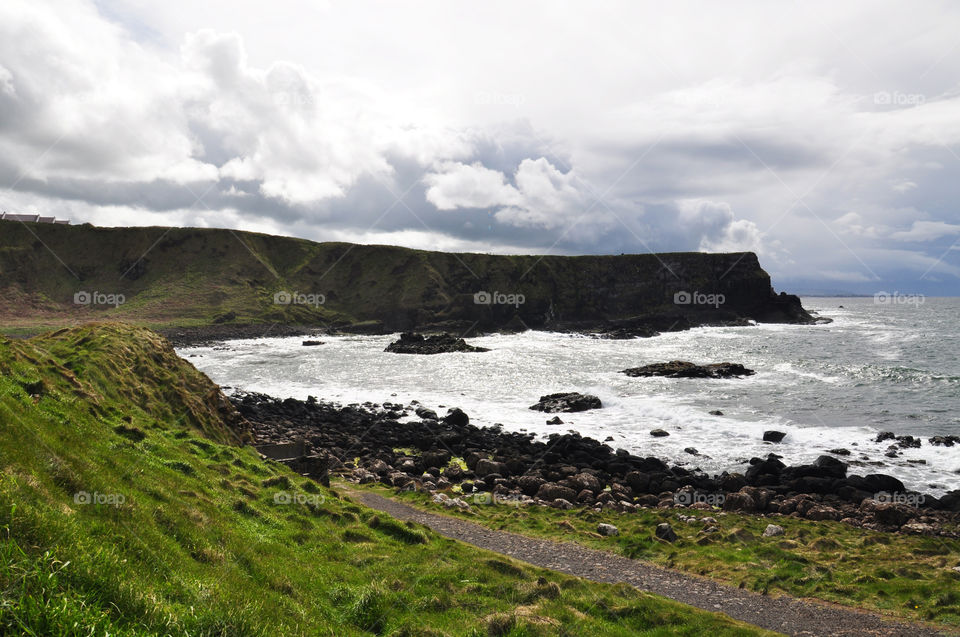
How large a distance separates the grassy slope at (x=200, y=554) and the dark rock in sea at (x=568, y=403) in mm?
33619

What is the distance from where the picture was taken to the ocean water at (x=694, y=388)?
121ft

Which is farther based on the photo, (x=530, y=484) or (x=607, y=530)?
(x=530, y=484)

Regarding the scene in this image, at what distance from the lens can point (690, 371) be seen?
225 feet

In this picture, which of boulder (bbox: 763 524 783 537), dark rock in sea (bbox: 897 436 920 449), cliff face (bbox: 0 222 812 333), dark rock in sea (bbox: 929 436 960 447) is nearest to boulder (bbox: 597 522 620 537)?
boulder (bbox: 763 524 783 537)

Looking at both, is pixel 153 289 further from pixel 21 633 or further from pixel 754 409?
pixel 21 633

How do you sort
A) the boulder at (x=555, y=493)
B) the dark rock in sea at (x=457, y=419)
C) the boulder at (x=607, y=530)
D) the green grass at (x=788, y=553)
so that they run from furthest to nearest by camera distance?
1. the dark rock in sea at (x=457, y=419)
2. the boulder at (x=555, y=493)
3. the boulder at (x=607, y=530)
4. the green grass at (x=788, y=553)

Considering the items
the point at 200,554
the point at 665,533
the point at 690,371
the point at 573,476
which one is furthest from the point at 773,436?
the point at 200,554

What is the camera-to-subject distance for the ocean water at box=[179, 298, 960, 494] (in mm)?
36781

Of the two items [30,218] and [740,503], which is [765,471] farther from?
[30,218]

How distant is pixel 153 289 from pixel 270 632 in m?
168

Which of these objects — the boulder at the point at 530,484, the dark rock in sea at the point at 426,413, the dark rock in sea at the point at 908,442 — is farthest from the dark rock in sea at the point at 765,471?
the dark rock in sea at the point at 426,413

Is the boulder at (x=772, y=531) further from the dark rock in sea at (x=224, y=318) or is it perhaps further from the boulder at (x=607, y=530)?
the dark rock in sea at (x=224, y=318)

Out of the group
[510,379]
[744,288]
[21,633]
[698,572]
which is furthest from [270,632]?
[744,288]

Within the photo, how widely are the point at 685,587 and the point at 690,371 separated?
56.4m
